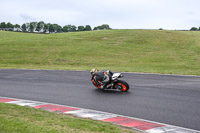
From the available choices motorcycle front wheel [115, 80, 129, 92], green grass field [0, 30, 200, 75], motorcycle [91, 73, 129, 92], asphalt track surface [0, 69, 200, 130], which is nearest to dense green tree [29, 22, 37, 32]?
green grass field [0, 30, 200, 75]

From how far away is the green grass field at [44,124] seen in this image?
223 inches

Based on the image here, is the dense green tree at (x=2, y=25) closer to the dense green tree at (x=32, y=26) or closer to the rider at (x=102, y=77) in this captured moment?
the dense green tree at (x=32, y=26)

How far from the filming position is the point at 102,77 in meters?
12.0

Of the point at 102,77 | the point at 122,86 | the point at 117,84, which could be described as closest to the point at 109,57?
the point at 102,77

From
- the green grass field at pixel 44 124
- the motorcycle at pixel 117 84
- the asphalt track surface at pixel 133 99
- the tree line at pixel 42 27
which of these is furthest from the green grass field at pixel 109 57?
the tree line at pixel 42 27

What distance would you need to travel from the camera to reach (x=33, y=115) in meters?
7.25

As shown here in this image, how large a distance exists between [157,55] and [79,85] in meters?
20.2

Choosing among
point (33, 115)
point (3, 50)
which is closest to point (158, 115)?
point (33, 115)

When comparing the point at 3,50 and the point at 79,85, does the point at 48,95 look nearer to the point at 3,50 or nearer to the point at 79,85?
the point at 79,85

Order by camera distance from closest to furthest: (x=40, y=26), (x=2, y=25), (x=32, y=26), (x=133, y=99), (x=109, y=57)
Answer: (x=133, y=99) < (x=109, y=57) < (x=2, y=25) < (x=40, y=26) < (x=32, y=26)

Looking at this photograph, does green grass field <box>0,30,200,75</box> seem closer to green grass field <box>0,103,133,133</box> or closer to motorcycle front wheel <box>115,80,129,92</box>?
motorcycle front wheel <box>115,80,129,92</box>

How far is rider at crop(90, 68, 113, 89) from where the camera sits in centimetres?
1189

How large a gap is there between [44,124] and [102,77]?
6.05 meters

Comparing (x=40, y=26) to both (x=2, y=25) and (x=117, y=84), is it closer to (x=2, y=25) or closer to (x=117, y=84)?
(x=2, y=25)
